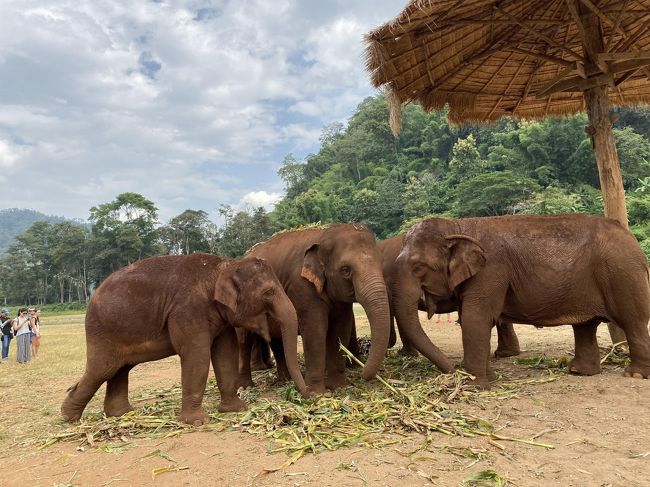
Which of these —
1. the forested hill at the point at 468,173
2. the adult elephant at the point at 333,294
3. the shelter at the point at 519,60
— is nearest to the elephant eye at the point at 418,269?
the adult elephant at the point at 333,294

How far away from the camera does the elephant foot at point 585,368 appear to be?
5.80 metres

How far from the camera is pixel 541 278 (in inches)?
226

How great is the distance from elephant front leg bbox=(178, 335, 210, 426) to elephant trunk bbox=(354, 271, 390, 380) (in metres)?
1.70

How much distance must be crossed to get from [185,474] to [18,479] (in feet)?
4.60

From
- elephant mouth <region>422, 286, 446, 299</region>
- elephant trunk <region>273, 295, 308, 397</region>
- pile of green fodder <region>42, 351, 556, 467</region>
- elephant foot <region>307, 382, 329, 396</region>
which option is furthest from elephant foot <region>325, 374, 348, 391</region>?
elephant mouth <region>422, 286, 446, 299</region>

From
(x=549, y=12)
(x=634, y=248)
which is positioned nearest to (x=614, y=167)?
(x=634, y=248)

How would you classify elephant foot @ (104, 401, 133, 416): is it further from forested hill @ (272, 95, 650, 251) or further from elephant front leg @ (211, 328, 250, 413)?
forested hill @ (272, 95, 650, 251)

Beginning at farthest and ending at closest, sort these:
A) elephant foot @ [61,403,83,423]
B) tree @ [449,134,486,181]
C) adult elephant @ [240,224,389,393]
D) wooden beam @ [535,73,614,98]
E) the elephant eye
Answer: tree @ [449,134,486,181] < wooden beam @ [535,73,614,98] < the elephant eye < elephant foot @ [61,403,83,423] < adult elephant @ [240,224,389,393]

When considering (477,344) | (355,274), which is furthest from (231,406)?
(477,344)

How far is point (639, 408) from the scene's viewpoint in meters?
4.43

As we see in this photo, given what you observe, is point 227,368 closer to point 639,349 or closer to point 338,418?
point 338,418

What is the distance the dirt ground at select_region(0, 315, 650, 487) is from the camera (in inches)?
129

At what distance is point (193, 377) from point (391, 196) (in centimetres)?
5724

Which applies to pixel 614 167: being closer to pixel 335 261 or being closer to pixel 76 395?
pixel 335 261
